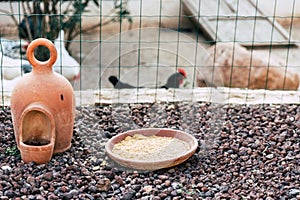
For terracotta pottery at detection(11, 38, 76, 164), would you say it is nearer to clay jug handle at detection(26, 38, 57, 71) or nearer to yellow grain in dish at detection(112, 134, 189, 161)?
clay jug handle at detection(26, 38, 57, 71)

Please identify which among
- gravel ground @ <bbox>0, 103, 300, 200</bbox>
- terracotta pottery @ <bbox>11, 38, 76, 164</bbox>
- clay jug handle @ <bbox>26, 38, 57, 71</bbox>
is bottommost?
gravel ground @ <bbox>0, 103, 300, 200</bbox>

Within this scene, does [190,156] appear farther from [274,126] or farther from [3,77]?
[3,77]

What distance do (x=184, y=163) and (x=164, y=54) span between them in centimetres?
405

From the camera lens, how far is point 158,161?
9.91ft

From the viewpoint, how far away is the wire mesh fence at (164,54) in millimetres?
4297

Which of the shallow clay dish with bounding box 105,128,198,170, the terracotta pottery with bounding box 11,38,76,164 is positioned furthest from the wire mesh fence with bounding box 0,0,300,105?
the terracotta pottery with bounding box 11,38,76,164

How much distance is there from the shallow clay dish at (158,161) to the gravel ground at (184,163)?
53 millimetres

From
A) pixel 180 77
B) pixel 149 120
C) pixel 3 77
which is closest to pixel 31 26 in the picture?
pixel 3 77

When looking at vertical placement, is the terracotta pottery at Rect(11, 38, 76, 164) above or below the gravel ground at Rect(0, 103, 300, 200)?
above

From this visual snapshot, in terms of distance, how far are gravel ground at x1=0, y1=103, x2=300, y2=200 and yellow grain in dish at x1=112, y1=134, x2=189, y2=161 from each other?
0.29 feet

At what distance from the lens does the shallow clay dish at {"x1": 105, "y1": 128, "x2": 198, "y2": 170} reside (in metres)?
3.03

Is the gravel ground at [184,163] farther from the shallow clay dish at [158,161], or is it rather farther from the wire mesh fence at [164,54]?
the wire mesh fence at [164,54]

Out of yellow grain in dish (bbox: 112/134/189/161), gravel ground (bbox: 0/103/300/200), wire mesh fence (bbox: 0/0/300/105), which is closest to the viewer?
gravel ground (bbox: 0/103/300/200)

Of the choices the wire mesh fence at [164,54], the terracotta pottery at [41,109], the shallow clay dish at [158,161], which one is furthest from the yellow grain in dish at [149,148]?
the wire mesh fence at [164,54]
